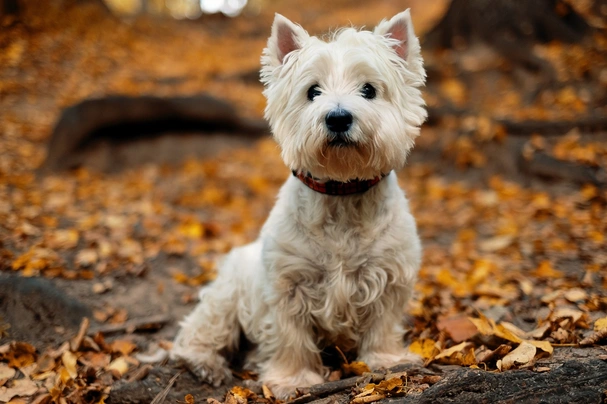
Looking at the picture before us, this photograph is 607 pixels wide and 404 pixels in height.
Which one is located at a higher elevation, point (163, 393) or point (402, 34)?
point (402, 34)

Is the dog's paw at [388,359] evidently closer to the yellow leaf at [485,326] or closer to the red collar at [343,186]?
the yellow leaf at [485,326]

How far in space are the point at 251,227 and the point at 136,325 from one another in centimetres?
251

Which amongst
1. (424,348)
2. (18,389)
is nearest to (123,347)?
(18,389)

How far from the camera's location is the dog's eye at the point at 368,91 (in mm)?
2693

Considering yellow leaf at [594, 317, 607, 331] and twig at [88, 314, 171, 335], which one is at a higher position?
yellow leaf at [594, 317, 607, 331]

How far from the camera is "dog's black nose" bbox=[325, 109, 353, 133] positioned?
2477 mm

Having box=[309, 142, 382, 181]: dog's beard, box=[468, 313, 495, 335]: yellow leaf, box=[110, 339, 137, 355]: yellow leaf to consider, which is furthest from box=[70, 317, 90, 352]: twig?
box=[468, 313, 495, 335]: yellow leaf

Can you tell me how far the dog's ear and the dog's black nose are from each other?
68cm

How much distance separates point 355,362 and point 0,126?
6043 mm

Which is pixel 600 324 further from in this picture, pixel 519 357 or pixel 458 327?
pixel 458 327

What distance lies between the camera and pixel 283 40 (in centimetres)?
290

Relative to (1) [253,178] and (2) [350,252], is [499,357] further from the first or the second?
(1) [253,178]

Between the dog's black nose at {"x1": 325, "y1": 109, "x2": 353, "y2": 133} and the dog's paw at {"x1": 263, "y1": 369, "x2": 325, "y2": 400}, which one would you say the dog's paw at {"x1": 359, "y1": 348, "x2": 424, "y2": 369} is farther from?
the dog's black nose at {"x1": 325, "y1": 109, "x2": 353, "y2": 133}

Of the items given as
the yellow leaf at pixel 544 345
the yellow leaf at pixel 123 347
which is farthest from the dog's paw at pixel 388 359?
the yellow leaf at pixel 123 347
